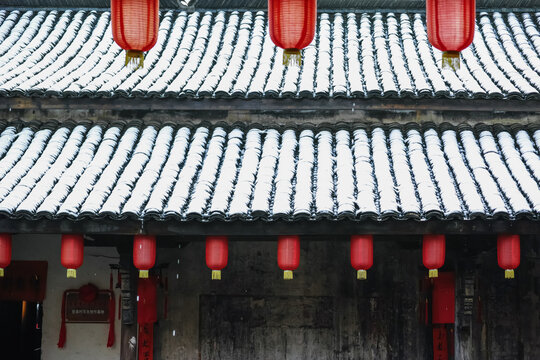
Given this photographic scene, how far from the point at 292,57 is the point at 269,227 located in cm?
169

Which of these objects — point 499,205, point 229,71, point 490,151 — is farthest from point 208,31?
point 499,205

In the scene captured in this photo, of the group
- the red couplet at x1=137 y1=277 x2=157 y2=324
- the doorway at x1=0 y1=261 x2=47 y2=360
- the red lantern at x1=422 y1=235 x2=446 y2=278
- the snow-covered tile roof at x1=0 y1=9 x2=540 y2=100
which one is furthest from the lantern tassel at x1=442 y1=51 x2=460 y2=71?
the doorway at x1=0 y1=261 x2=47 y2=360

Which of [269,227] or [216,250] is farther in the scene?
[216,250]

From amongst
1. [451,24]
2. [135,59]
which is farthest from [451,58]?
[135,59]

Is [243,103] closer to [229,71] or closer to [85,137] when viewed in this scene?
[229,71]

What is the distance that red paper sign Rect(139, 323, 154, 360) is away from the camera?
914cm

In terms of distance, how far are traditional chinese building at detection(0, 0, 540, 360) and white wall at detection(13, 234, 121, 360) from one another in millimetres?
18

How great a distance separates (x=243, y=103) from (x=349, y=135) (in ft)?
4.28

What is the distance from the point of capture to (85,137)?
906cm

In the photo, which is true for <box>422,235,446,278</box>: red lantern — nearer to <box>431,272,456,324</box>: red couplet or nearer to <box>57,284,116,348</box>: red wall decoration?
<box>431,272,456,324</box>: red couplet

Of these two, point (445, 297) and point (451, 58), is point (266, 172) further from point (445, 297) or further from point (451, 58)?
point (445, 297)

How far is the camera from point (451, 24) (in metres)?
7.30

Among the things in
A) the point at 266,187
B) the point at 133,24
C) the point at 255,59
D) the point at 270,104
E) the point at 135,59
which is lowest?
the point at 266,187

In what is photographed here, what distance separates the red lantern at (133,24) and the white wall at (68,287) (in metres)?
2.98
